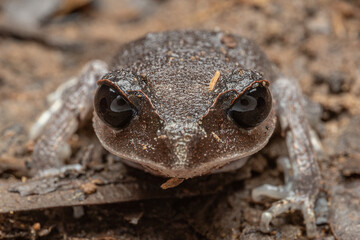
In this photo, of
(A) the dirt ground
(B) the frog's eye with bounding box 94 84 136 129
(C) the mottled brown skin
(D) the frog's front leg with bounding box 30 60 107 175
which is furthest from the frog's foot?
(D) the frog's front leg with bounding box 30 60 107 175

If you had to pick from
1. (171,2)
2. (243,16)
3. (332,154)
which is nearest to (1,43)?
(171,2)

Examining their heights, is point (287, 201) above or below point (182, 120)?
below

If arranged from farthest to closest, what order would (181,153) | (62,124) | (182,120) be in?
(62,124), (182,120), (181,153)

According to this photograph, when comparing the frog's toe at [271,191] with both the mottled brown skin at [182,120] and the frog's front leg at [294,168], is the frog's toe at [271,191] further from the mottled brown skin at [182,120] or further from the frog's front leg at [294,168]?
the mottled brown skin at [182,120]

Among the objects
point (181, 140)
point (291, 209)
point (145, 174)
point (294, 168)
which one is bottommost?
point (291, 209)

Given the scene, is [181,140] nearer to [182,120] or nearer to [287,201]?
[182,120]

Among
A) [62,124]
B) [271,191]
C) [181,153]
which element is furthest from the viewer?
[62,124]

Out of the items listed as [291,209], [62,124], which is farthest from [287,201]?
[62,124]

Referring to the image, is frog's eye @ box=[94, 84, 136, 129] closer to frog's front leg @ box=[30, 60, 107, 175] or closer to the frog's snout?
the frog's snout
